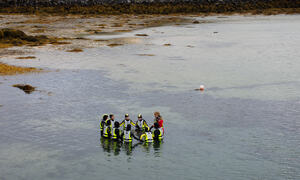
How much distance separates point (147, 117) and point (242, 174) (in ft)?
32.0

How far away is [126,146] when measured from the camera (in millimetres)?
23438

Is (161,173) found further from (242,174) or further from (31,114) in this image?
(31,114)

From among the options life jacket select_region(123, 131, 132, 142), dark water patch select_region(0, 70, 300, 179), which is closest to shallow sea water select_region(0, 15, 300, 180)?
dark water patch select_region(0, 70, 300, 179)

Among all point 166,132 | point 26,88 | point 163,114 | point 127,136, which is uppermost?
point 26,88

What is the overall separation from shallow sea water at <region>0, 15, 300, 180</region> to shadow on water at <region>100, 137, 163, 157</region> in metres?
0.06

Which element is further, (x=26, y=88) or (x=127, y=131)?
(x=26, y=88)

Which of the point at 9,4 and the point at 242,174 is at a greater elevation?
the point at 9,4

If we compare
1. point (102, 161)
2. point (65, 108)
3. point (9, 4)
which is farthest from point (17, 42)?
point (9, 4)

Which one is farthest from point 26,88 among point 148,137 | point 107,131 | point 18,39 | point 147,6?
point 147,6

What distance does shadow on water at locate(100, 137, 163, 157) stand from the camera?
74.5 ft

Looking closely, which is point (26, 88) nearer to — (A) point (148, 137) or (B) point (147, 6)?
(A) point (148, 137)

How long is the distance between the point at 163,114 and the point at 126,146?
5.82 m

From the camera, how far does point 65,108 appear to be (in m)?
30.1

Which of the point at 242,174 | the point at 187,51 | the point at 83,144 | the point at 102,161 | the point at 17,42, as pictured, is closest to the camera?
the point at 242,174
